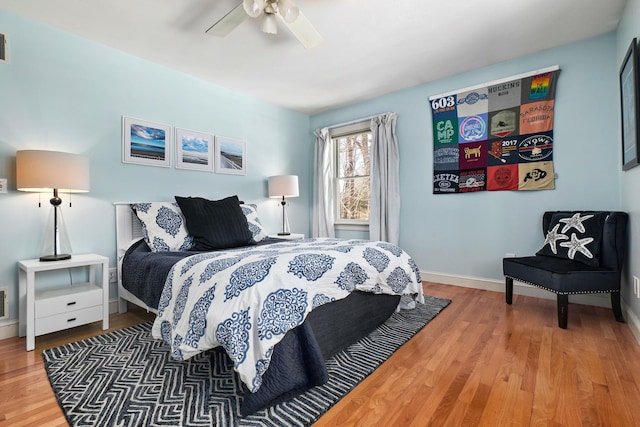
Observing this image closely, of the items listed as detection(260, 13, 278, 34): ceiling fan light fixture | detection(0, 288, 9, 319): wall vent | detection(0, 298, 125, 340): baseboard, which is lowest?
detection(0, 298, 125, 340): baseboard

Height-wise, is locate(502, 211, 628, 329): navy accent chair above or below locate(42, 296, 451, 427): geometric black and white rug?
above

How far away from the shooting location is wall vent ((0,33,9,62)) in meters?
2.22

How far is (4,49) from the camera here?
224 centimetres

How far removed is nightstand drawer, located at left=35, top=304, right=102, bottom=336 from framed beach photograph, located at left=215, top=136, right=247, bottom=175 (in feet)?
6.22

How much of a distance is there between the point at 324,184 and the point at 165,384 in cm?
340

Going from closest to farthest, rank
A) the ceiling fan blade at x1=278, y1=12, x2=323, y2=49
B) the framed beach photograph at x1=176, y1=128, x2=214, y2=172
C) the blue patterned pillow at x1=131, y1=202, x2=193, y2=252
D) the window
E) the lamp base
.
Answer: the ceiling fan blade at x1=278, y1=12, x2=323, y2=49 < the lamp base < the blue patterned pillow at x1=131, y1=202, x2=193, y2=252 < the framed beach photograph at x1=176, y1=128, x2=214, y2=172 < the window

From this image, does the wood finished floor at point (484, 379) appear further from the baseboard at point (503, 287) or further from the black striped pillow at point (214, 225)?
the black striped pillow at point (214, 225)

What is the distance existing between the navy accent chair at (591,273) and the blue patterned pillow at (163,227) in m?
2.96

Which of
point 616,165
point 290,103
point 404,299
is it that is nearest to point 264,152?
point 290,103

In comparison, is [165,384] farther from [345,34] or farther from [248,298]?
[345,34]

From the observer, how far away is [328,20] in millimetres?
2381

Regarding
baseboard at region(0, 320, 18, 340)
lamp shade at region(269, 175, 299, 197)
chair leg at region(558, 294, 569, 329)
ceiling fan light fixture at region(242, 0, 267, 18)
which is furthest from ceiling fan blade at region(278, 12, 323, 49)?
baseboard at region(0, 320, 18, 340)

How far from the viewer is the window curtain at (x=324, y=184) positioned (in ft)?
14.8

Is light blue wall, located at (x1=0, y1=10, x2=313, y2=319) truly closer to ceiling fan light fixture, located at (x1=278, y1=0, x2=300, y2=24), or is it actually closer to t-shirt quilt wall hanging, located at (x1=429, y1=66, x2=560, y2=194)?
ceiling fan light fixture, located at (x1=278, y1=0, x2=300, y2=24)
